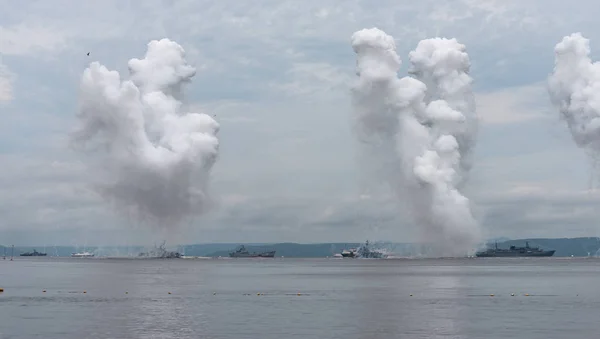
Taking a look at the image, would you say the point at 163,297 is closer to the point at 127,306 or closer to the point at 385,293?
the point at 127,306

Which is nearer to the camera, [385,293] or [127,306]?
[127,306]

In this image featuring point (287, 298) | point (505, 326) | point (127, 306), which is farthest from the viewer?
point (287, 298)

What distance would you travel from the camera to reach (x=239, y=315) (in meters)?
91.6

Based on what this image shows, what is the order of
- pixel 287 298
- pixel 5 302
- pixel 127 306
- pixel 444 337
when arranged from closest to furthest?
pixel 444 337 → pixel 127 306 → pixel 5 302 → pixel 287 298

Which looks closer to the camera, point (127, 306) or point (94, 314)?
point (94, 314)

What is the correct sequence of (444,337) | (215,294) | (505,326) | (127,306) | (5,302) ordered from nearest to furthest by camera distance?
(444,337)
(505,326)
(127,306)
(5,302)
(215,294)

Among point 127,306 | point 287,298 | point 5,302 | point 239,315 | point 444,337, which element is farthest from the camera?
point 287,298

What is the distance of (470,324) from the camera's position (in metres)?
80.1

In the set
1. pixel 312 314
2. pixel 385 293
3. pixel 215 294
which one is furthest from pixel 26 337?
pixel 385 293

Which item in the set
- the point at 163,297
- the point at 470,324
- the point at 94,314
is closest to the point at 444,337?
the point at 470,324

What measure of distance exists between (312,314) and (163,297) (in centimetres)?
3709

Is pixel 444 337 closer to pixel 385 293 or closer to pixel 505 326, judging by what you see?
pixel 505 326

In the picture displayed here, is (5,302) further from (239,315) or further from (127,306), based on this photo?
(239,315)

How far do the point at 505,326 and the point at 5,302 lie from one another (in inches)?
2690
